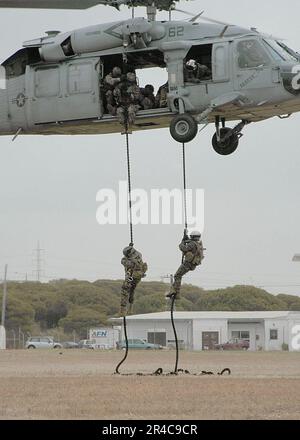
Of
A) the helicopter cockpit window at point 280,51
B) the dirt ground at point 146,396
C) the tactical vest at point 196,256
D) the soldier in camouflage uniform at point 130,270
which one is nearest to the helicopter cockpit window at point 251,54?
the helicopter cockpit window at point 280,51

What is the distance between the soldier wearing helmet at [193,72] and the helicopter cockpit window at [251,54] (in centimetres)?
104

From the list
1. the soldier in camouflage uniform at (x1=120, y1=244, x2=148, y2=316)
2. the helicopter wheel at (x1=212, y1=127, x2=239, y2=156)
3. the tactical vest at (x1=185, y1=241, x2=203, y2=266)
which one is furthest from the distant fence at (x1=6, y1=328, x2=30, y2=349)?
the tactical vest at (x1=185, y1=241, x2=203, y2=266)

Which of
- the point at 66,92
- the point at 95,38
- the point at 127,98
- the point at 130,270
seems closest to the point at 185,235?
the point at 130,270

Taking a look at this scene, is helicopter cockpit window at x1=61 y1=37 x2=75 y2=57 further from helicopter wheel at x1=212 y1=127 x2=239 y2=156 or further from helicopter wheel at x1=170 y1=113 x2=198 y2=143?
helicopter wheel at x1=212 y1=127 x2=239 y2=156

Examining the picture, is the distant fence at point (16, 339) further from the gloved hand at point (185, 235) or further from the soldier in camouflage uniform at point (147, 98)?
the gloved hand at point (185, 235)

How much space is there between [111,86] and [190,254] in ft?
15.5

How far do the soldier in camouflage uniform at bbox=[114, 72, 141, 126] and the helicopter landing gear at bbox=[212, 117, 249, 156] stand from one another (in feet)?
7.28

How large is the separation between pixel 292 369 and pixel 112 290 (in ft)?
231

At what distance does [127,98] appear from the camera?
29.2 metres

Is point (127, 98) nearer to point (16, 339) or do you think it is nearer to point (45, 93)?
point (45, 93)

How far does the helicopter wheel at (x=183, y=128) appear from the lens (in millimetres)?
28047

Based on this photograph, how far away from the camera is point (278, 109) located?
1133 inches
